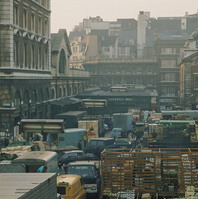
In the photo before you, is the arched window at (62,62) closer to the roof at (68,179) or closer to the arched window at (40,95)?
the arched window at (40,95)

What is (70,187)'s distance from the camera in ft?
65.0

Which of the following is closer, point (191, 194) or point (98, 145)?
point (191, 194)

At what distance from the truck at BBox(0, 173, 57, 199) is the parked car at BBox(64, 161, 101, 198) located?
9.58 m

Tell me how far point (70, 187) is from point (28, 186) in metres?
8.57

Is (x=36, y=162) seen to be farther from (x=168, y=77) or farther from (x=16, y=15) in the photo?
(x=168, y=77)

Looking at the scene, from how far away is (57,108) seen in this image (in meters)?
54.4

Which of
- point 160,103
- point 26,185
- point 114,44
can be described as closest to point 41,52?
point 26,185

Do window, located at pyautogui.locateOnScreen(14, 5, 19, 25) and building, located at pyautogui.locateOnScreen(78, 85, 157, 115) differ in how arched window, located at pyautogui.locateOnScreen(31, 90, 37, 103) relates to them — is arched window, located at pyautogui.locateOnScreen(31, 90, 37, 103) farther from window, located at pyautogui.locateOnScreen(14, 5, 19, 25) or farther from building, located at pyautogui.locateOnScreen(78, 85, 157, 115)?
building, located at pyautogui.locateOnScreen(78, 85, 157, 115)

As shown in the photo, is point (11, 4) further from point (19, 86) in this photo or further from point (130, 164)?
point (130, 164)

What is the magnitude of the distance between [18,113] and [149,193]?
71.9 feet

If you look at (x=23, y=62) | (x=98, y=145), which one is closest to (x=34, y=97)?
(x=23, y=62)

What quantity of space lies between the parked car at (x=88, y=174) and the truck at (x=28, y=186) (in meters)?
9.58

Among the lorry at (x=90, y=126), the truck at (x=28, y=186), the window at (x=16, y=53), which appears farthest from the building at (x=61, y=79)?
the truck at (x=28, y=186)

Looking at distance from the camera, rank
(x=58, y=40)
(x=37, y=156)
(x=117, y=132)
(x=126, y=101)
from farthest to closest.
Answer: (x=126, y=101), (x=58, y=40), (x=117, y=132), (x=37, y=156)
